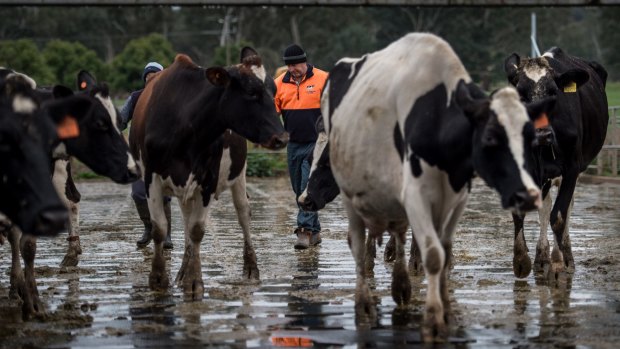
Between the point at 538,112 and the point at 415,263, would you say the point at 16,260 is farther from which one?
the point at 538,112

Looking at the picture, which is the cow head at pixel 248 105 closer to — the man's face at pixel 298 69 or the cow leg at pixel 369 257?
the cow leg at pixel 369 257

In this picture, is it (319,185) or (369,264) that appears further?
(319,185)

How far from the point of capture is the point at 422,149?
877cm

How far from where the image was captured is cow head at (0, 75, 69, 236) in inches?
302

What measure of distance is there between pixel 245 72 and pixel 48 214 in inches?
153

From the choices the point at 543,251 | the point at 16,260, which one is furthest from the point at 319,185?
the point at 16,260

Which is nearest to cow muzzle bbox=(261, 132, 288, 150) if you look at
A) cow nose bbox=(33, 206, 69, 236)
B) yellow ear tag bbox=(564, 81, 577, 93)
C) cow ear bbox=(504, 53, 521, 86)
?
cow ear bbox=(504, 53, 521, 86)

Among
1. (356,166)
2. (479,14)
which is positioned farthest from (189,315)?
(479,14)

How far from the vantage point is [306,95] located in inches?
582

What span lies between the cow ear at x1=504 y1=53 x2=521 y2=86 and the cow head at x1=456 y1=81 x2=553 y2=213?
4.02 m

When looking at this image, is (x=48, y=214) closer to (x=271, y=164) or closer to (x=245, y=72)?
(x=245, y=72)

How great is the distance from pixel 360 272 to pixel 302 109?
16.5 feet

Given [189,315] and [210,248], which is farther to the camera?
[210,248]

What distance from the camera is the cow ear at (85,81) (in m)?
11.4
